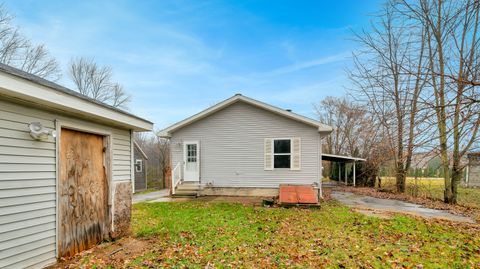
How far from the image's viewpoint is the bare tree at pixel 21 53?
15562 mm

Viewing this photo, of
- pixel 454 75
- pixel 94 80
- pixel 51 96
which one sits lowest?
pixel 51 96

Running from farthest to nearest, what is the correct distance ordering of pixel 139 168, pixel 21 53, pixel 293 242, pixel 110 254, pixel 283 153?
pixel 139 168 < pixel 21 53 < pixel 283 153 < pixel 293 242 < pixel 110 254

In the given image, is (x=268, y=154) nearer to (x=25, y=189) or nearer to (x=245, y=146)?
(x=245, y=146)

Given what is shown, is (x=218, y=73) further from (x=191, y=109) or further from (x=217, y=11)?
(x=191, y=109)

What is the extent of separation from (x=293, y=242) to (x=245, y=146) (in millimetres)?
6513

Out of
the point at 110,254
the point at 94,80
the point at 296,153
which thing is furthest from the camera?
the point at 94,80

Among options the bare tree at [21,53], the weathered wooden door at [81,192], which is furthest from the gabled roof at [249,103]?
the bare tree at [21,53]

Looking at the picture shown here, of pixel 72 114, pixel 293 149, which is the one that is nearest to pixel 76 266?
pixel 72 114

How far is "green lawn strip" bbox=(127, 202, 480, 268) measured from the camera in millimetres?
4020

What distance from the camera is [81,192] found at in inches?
177

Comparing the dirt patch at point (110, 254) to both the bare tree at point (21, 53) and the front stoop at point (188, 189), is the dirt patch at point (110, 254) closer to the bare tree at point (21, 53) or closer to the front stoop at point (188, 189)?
the front stoop at point (188, 189)

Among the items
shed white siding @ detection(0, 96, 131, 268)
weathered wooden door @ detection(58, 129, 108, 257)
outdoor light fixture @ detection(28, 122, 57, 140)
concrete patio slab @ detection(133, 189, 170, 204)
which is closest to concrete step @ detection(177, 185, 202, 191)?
concrete patio slab @ detection(133, 189, 170, 204)

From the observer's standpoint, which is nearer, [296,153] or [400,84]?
[400,84]

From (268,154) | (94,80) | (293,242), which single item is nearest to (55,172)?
(293,242)
